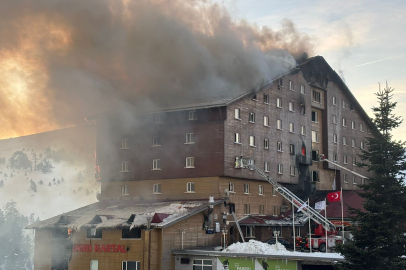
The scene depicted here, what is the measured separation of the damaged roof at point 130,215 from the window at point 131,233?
0.74 m

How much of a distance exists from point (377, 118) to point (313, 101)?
31.5m

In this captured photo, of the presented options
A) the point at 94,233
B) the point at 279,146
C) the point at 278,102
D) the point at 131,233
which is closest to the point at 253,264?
the point at 131,233

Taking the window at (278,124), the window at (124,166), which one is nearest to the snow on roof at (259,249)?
the window at (124,166)

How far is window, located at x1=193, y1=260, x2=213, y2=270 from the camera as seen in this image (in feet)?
149

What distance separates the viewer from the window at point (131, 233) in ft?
154

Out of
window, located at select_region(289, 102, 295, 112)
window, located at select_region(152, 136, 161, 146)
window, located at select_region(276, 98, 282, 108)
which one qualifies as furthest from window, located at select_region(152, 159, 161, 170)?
window, located at select_region(289, 102, 295, 112)

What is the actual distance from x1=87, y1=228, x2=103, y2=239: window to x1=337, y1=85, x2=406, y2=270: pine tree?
852 inches

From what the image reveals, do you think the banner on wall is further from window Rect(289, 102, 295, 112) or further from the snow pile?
window Rect(289, 102, 295, 112)

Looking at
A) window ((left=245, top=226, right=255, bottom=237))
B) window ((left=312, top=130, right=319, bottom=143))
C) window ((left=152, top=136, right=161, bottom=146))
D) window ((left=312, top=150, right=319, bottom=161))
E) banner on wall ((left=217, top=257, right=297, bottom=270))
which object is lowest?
banner on wall ((left=217, top=257, right=297, bottom=270))

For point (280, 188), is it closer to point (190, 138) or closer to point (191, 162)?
point (191, 162)

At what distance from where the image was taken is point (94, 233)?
4925 centimetres

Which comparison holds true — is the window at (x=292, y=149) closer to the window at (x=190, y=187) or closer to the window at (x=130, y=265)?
the window at (x=190, y=187)

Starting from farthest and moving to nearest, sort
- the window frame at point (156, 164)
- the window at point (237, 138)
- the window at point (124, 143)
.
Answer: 1. the window at point (124, 143)
2. the window frame at point (156, 164)
3. the window at point (237, 138)

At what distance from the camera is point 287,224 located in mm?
56062
